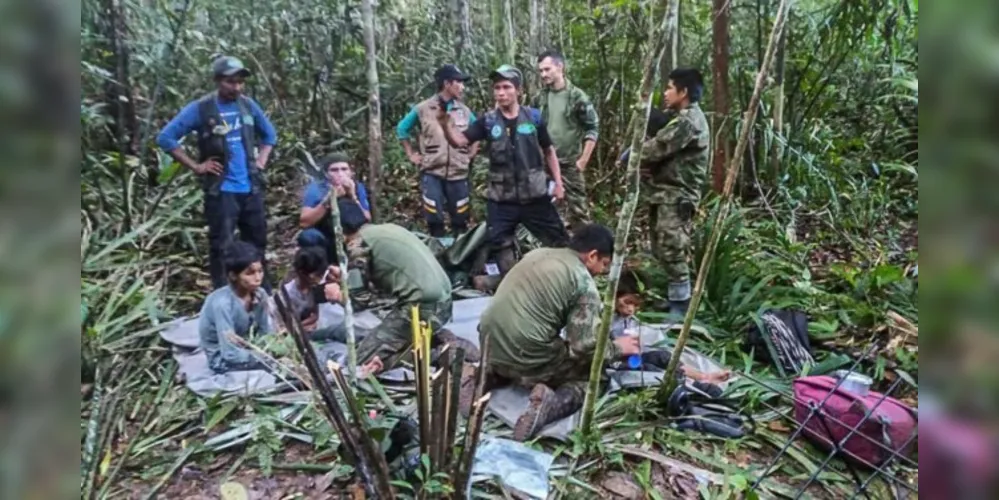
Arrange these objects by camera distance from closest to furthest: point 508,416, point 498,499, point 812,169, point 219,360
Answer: point 498,499 → point 508,416 → point 219,360 → point 812,169

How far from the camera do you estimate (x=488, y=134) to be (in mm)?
4742

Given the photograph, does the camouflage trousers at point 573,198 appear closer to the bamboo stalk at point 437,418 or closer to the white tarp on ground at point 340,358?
the white tarp on ground at point 340,358

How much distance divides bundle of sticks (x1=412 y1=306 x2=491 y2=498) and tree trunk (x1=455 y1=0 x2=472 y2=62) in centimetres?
511

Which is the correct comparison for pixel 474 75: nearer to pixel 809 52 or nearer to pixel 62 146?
pixel 809 52

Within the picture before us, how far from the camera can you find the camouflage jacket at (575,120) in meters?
5.14

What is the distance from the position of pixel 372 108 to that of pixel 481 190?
128cm

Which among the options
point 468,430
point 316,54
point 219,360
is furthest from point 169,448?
point 316,54

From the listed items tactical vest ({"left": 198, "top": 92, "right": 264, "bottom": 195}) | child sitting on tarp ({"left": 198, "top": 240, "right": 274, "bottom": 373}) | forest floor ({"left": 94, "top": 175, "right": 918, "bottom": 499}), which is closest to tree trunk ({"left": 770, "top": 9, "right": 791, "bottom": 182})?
forest floor ({"left": 94, "top": 175, "right": 918, "bottom": 499})

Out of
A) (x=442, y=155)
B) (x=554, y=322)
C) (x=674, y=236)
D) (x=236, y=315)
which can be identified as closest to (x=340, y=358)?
(x=236, y=315)

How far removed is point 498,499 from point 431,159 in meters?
2.95

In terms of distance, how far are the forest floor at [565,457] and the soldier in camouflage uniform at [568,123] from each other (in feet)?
7.48

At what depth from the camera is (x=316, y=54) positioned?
6410 millimetres

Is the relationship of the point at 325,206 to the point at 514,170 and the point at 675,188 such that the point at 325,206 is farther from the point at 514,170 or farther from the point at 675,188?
the point at 675,188

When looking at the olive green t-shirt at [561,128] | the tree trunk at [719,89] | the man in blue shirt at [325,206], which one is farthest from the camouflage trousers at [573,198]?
the man in blue shirt at [325,206]
